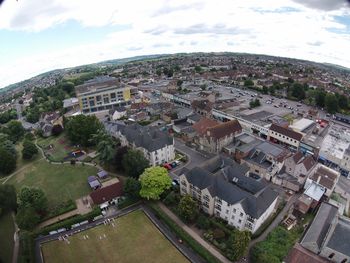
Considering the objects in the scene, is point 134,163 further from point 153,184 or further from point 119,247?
point 119,247

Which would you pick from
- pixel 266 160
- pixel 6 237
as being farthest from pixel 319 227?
pixel 6 237

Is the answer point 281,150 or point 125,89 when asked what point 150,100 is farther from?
point 281,150

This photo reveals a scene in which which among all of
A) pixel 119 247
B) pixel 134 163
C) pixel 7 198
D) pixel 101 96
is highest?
pixel 101 96

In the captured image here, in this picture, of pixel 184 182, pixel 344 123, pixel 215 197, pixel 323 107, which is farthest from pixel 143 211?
pixel 323 107

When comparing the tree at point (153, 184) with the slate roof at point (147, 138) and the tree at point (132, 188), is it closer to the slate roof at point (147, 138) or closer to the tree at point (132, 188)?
the tree at point (132, 188)

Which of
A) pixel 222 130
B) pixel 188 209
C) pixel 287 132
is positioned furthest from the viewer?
pixel 287 132

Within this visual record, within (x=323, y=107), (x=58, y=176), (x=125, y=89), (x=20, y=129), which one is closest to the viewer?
(x=58, y=176)

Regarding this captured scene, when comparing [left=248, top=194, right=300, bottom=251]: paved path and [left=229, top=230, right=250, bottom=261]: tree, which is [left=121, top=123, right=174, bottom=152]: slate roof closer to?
[left=229, top=230, right=250, bottom=261]: tree

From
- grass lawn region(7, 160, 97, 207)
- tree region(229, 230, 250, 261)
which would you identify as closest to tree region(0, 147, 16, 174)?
grass lawn region(7, 160, 97, 207)
